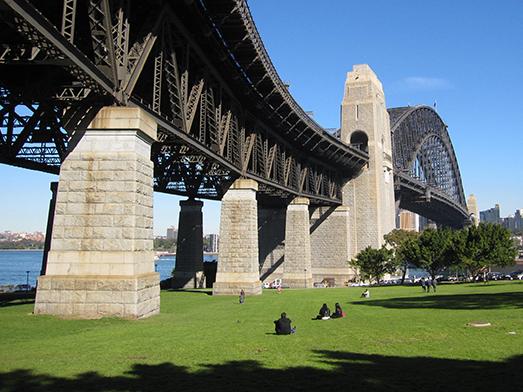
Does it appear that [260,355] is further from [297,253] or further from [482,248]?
[297,253]

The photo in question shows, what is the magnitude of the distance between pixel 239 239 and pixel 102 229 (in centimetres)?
2334

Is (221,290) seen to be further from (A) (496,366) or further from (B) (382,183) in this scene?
(B) (382,183)

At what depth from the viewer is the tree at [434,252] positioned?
6134cm

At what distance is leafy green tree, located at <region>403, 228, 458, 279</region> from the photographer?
201ft

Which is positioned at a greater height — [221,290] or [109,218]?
[109,218]

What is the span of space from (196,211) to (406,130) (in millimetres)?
80487

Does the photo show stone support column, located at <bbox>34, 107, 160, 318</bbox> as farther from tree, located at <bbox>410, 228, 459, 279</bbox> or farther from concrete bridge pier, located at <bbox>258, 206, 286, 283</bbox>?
concrete bridge pier, located at <bbox>258, 206, 286, 283</bbox>

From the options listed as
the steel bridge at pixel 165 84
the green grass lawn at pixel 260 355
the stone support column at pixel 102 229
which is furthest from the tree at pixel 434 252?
the stone support column at pixel 102 229

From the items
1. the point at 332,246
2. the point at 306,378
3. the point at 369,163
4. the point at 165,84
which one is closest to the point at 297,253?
the point at 332,246

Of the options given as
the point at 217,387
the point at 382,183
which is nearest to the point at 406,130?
the point at 382,183

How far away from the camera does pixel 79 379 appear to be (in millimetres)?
10422

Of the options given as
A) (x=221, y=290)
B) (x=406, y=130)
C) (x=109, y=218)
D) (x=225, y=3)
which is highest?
(x=406, y=130)

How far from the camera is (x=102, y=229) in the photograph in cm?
2158

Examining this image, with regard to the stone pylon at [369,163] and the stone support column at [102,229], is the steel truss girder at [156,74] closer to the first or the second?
the stone support column at [102,229]
